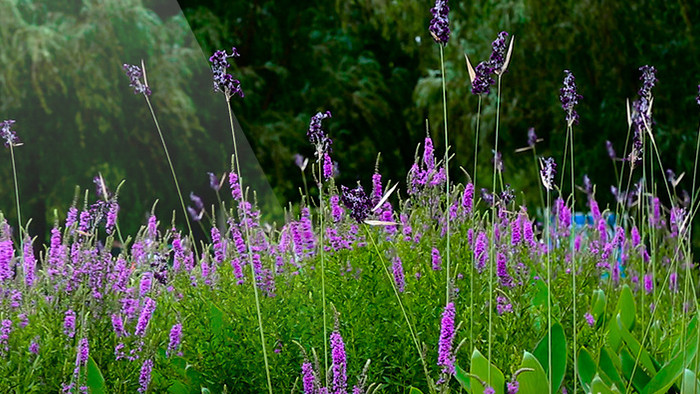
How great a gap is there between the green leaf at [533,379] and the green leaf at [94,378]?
1008mm

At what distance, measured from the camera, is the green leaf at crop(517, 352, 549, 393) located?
6.37 ft

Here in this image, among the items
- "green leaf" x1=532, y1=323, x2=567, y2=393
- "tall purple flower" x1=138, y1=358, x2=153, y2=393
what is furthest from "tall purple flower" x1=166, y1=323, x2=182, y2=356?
"green leaf" x1=532, y1=323, x2=567, y2=393

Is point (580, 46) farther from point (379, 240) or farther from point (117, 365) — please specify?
point (117, 365)

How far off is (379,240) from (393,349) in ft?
1.26

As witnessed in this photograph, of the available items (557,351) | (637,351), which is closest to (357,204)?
(557,351)

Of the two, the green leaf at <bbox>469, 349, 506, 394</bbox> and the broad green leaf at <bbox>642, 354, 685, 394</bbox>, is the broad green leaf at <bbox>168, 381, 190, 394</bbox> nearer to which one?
the green leaf at <bbox>469, 349, 506, 394</bbox>

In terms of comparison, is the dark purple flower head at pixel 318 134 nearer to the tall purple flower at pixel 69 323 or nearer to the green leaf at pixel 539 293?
the tall purple flower at pixel 69 323

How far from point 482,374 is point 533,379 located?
0.13 m

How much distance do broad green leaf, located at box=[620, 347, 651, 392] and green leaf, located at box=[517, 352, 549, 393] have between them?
0.48 meters

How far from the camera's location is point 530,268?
9.68 ft

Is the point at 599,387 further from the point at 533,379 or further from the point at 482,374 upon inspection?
the point at 482,374

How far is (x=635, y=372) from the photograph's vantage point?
2.38m

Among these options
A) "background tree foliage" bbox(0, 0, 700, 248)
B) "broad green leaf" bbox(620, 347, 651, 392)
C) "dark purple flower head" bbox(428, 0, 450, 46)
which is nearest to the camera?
"dark purple flower head" bbox(428, 0, 450, 46)

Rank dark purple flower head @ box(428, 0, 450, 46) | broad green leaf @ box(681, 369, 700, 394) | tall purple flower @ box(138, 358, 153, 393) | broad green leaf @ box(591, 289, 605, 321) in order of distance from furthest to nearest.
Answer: broad green leaf @ box(591, 289, 605, 321), tall purple flower @ box(138, 358, 153, 393), broad green leaf @ box(681, 369, 700, 394), dark purple flower head @ box(428, 0, 450, 46)
